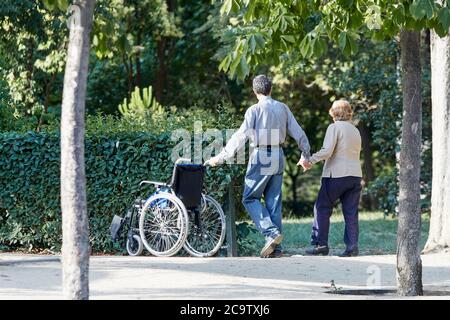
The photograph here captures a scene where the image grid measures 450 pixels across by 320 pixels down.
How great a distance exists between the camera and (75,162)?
7090 millimetres

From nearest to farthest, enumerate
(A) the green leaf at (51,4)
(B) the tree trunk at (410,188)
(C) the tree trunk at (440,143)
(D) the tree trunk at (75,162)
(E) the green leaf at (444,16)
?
1. (D) the tree trunk at (75,162)
2. (A) the green leaf at (51,4)
3. (E) the green leaf at (444,16)
4. (B) the tree trunk at (410,188)
5. (C) the tree trunk at (440,143)

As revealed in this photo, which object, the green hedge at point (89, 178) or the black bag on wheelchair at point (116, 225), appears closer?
the black bag on wheelchair at point (116, 225)

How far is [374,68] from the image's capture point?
21.9 m

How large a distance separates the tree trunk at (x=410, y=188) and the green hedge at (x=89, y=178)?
3981 mm

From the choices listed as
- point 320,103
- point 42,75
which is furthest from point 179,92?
point 42,75

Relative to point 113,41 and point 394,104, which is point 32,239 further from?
point 394,104

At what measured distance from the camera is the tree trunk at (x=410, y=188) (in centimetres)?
930

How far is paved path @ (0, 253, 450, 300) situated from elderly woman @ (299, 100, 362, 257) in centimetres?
80

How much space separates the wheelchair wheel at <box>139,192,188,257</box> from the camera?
12.6 m

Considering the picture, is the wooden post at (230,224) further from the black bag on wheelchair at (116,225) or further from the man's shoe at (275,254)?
the black bag on wheelchair at (116,225)

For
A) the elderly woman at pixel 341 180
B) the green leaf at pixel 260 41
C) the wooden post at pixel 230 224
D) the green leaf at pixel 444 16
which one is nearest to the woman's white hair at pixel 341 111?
the elderly woman at pixel 341 180

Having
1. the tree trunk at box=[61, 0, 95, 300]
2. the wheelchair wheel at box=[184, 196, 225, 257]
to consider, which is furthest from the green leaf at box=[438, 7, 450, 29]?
the wheelchair wheel at box=[184, 196, 225, 257]

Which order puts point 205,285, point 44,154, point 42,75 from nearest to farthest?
point 205,285, point 44,154, point 42,75

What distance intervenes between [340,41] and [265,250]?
13.0 ft
